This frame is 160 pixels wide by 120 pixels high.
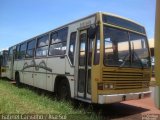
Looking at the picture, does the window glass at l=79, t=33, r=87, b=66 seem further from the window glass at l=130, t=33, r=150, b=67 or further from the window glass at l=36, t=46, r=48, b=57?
the window glass at l=36, t=46, r=48, b=57

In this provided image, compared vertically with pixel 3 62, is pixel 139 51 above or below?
above

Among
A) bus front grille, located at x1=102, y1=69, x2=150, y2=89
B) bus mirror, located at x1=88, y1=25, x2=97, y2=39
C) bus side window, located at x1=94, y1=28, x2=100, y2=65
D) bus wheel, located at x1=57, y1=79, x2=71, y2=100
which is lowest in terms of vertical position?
bus wheel, located at x1=57, y1=79, x2=71, y2=100

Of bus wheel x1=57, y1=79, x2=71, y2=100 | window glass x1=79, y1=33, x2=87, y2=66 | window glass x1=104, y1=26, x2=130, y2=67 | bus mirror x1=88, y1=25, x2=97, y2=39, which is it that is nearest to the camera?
window glass x1=104, y1=26, x2=130, y2=67

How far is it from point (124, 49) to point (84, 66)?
4.72ft

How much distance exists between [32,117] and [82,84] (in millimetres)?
2690

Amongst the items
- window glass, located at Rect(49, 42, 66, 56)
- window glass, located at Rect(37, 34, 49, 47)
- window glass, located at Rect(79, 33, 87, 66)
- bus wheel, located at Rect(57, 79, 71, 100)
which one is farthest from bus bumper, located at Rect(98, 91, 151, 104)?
window glass, located at Rect(37, 34, 49, 47)

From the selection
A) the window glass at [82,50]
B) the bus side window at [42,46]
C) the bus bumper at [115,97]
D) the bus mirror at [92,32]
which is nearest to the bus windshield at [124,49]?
the bus mirror at [92,32]

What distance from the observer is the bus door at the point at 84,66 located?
934 centimetres

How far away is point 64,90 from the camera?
35.9 feet

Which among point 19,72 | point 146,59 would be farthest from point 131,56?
point 19,72

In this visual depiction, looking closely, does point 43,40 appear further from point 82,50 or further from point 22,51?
point 22,51

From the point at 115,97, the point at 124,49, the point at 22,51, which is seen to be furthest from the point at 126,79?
the point at 22,51

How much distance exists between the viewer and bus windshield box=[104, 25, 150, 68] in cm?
892

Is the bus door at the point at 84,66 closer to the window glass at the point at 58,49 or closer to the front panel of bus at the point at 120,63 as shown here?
the front panel of bus at the point at 120,63
